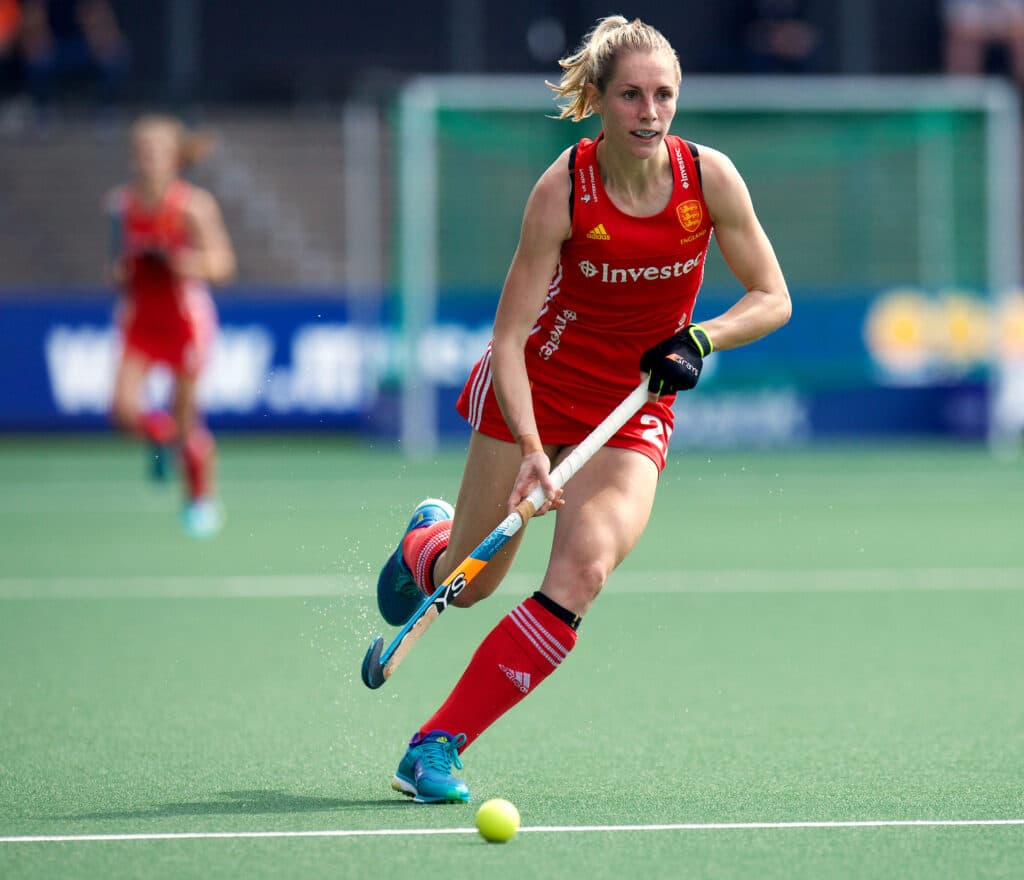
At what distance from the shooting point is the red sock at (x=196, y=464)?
920 cm

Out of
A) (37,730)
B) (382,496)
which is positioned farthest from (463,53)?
(37,730)

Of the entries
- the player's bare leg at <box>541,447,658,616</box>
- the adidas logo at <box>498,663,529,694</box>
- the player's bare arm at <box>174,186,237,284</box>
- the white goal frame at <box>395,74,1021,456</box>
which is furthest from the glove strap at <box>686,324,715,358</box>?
the white goal frame at <box>395,74,1021,456</box>

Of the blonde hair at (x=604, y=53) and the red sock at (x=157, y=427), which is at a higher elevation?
the blonde hair at (x=604, y=53)

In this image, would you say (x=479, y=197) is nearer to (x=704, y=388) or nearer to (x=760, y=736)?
(x=704, y=388)

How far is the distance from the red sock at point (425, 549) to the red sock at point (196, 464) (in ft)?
14.6

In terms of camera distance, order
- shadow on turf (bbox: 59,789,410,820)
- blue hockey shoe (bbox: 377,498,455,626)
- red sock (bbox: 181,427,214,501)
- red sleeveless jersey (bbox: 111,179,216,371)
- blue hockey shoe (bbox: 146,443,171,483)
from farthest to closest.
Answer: blue hockey shoe (bbox: 146,443,171,483) → red sleeveless jersey (bbox: 111,179,216,371) → red sock (bbox: 181,427,214,501) → blue hockey shoe (bbox: 377,498,455,626) → shadow on turf (bbox: 59,789,410,820)

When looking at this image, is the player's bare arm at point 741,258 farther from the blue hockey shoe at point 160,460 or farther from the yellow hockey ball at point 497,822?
the blue hockey shoe at point 160,460

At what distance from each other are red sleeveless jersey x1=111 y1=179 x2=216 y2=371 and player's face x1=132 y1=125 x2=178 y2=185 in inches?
6.6

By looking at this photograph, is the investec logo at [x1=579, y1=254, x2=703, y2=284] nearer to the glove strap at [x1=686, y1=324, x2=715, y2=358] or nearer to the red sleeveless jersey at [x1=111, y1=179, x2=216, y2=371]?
the glove strap at [x1=686, y1=324, x2=715, y2=358]

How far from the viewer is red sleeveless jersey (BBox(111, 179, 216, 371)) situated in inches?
379

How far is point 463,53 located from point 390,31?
2.15ft

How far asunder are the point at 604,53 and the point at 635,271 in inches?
17.9

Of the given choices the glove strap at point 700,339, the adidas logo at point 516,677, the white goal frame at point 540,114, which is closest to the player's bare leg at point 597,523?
the adidas logo at point 516,677

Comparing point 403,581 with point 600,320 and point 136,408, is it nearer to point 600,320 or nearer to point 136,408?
point 600,320
